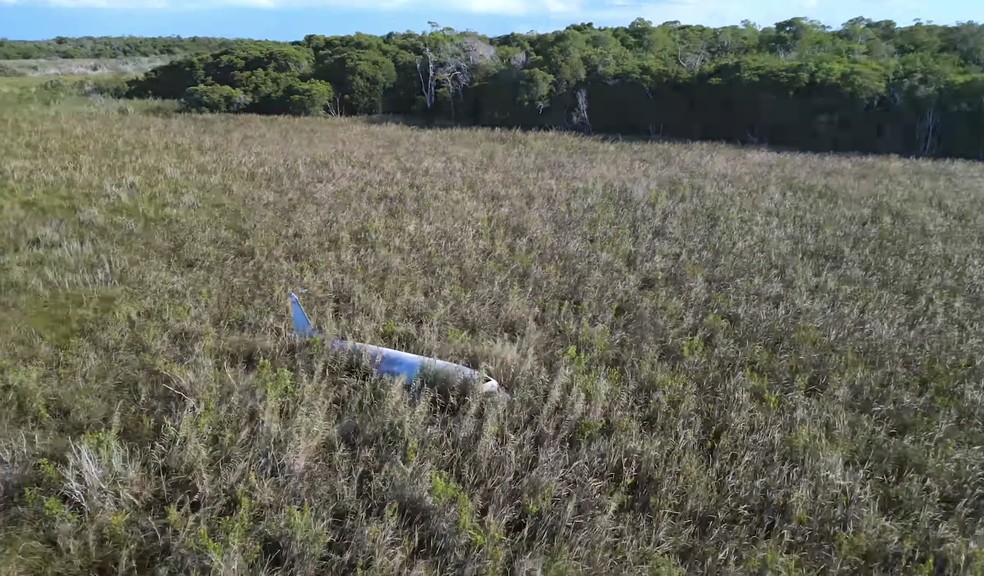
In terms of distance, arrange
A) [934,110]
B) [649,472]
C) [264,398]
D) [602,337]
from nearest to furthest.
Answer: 1. [649,472]
2. [264,398]
3. [602,337]
4. [934,110]

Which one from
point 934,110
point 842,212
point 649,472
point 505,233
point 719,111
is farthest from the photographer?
point 719,111

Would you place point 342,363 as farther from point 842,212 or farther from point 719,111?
point 719,111

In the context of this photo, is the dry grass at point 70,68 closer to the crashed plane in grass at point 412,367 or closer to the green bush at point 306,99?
the green bush at point 306,99

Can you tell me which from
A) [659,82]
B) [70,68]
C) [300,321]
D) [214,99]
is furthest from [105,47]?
[300,321]

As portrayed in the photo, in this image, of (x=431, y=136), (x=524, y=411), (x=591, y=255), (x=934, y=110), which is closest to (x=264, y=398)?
(x=524, y=411)

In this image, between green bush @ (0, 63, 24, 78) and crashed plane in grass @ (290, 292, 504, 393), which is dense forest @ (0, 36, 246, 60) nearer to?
green bush @ (0, 63, 24, 78)

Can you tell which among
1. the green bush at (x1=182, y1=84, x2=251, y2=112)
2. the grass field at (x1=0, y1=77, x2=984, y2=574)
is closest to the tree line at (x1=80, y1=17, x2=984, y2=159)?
the green bush at (x1=182, y1=84, x2=251, y2=112)

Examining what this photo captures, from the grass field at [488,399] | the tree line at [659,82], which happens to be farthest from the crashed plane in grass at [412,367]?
the tree line at [659,82]
